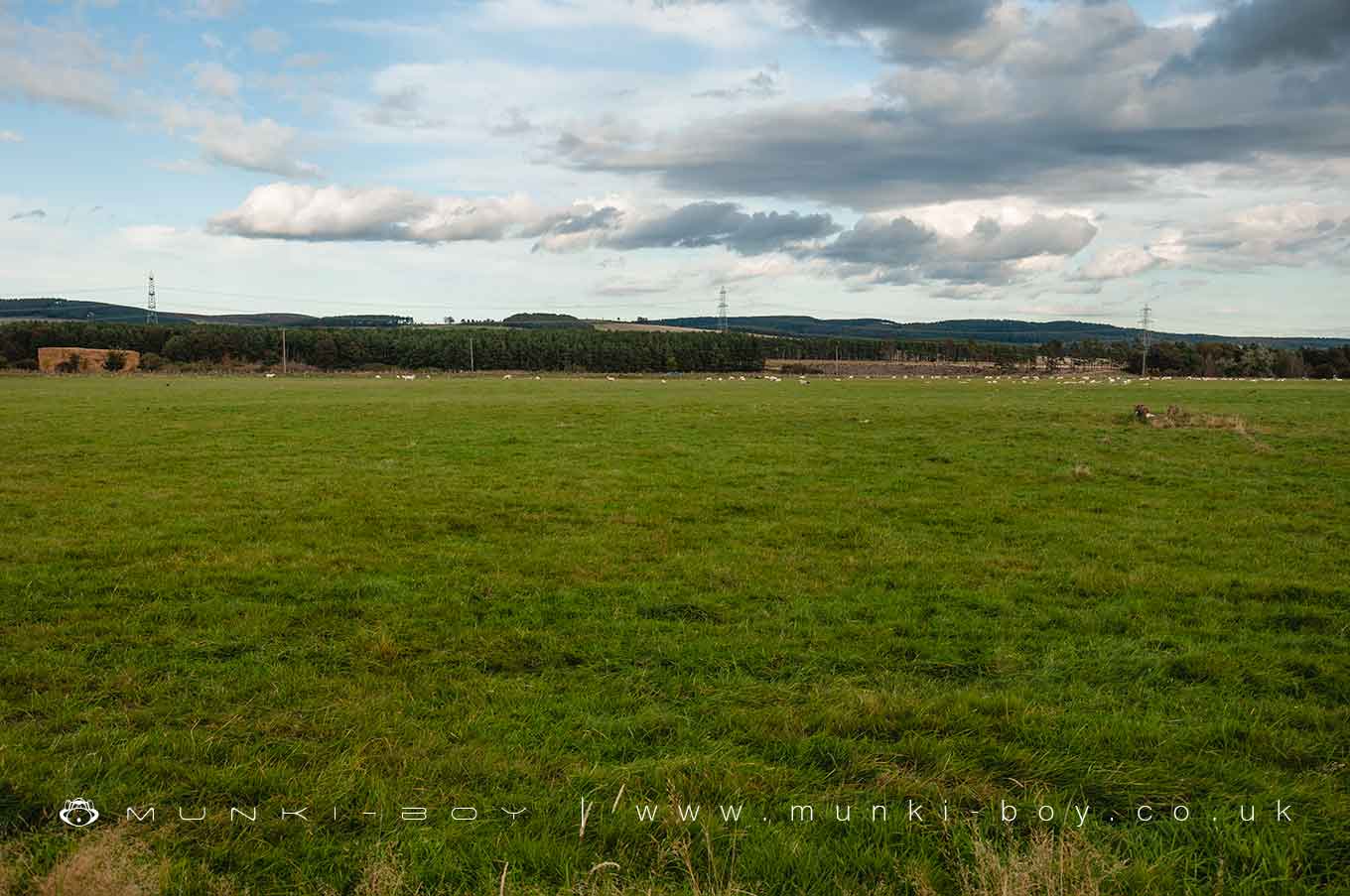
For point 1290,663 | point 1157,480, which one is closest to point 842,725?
point 1290,663

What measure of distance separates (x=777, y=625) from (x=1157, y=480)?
14.2m

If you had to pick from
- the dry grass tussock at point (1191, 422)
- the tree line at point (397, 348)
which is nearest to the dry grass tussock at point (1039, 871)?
the dry grass tussock at point (1191, 422)

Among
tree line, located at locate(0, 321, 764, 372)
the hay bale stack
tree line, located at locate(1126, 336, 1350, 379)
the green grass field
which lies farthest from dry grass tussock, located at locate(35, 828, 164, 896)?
tree line, located at locate(1126, 336, 1350, 379)

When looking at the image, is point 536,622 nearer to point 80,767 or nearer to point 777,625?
point 777,625

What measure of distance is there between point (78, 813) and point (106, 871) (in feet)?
4.31

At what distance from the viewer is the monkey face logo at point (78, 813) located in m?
4.94

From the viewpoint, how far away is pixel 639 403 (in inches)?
1807

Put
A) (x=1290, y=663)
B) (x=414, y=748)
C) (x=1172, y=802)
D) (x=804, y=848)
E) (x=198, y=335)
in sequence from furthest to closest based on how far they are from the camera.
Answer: (x=198, y=335) < (x=1290, y=663) < (x=414, y=748) < (x=1172, y=802) < (x=804, y=848)

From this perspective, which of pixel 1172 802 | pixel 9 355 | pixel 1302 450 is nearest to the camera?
pixel 1172 802

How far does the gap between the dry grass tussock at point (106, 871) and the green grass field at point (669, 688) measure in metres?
0.03

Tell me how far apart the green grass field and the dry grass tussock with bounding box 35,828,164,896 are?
0.09 ft

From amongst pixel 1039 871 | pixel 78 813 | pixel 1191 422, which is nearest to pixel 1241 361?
pixel 1191 422

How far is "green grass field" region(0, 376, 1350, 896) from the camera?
476cm

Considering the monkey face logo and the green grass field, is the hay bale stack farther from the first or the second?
the monkey face logo
